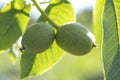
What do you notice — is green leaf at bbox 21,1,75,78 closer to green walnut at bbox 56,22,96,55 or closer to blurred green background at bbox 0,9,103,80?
green walnut at bbox 56,22,96,55

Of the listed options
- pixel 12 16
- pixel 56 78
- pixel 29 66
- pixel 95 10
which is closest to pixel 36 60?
pixel 29 66

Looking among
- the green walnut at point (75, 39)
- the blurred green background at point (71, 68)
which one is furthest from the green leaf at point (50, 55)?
the blurred green background at point (71, 68)

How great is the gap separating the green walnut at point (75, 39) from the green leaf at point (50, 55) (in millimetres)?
198

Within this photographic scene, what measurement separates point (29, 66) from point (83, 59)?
18.1 m

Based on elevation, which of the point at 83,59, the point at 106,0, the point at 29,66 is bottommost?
the point at 83,59

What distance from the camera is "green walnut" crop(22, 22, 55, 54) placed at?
2227mm

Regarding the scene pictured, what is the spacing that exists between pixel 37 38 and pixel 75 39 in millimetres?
181

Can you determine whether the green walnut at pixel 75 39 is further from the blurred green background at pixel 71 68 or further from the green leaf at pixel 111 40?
the blurred green background at pixel 71 68

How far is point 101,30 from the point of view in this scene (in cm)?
236

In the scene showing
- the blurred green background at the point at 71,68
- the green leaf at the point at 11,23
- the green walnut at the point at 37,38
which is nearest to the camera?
the green walnut at the point at 37,38

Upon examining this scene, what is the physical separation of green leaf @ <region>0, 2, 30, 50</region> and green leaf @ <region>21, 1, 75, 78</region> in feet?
0.31

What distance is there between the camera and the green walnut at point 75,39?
223cm

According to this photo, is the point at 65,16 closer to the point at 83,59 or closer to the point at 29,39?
the point at 29,39

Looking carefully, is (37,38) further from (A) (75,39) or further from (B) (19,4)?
(B) (19,4)
